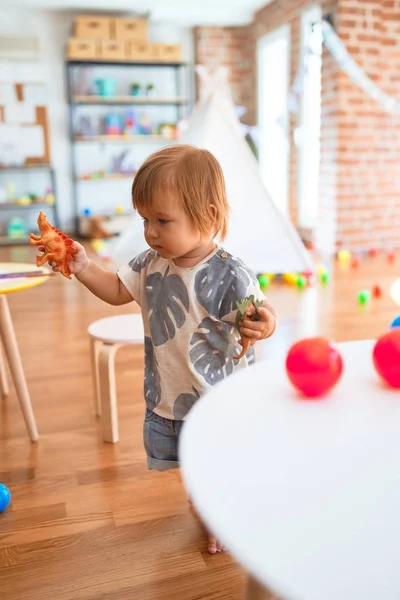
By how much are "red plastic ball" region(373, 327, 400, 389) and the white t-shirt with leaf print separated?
1.21ft

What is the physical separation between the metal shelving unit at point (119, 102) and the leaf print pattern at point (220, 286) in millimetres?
4968

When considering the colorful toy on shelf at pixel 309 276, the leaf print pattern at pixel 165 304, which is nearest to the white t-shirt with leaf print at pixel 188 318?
the leaf print pattern at pixel 165 304

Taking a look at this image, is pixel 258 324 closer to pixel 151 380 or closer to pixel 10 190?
pixel 151 380

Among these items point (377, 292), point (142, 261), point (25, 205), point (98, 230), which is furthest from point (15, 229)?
point (142, 261)

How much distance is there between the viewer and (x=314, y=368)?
593 mm

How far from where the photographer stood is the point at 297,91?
183 inches

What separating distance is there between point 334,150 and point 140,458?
3.47m

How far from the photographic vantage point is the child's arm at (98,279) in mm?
979

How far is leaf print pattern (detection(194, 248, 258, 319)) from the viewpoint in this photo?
100cm

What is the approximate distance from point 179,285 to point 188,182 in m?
0.18

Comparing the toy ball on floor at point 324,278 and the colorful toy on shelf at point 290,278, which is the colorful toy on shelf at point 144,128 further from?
the toy ball on floor at point 324,278

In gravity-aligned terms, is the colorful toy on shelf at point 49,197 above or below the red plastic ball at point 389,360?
below

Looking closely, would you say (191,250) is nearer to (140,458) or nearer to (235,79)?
(140,458)

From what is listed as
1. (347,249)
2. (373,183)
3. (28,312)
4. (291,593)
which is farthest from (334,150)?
(291,593)
